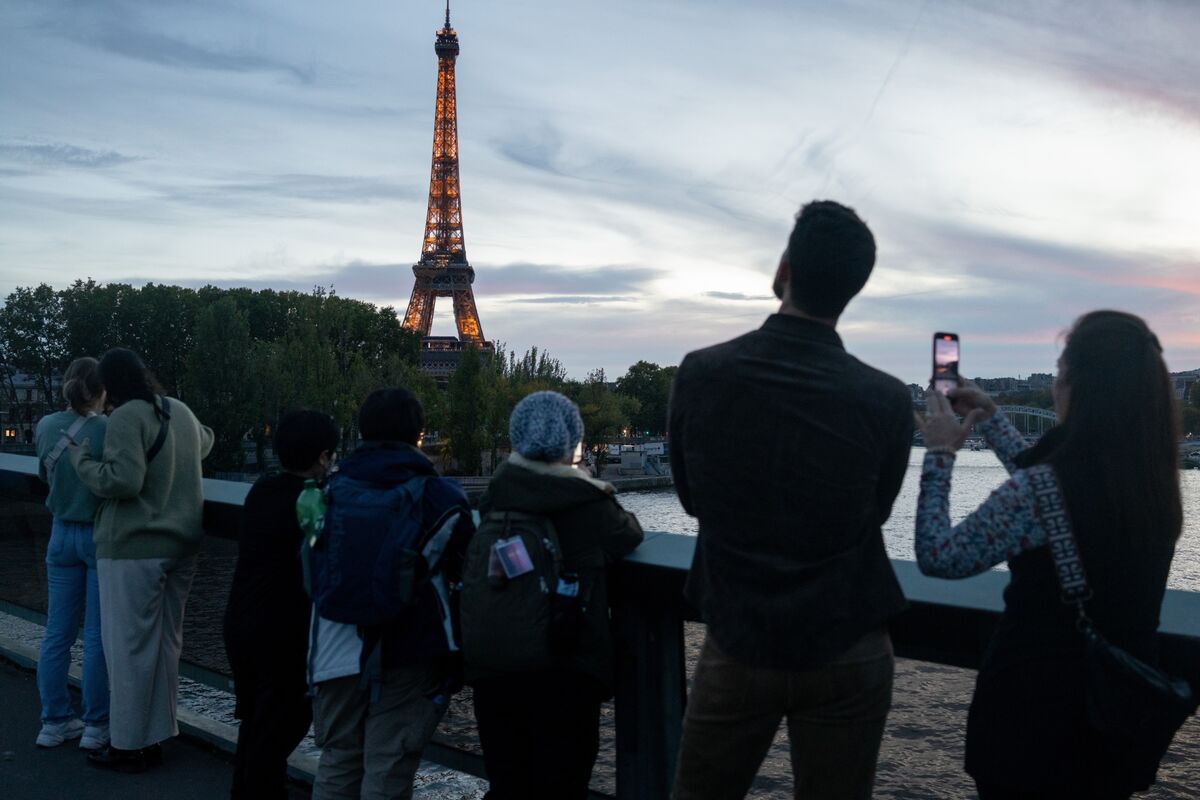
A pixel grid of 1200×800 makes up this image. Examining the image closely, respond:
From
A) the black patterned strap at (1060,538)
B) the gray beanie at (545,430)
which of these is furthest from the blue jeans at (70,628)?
the black patterned strap at (1060,538)

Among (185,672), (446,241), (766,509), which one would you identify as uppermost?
(446,241)

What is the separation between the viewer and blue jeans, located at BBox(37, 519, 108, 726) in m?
4.57

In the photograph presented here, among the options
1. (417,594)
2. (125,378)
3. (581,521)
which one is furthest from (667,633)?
(125,378)

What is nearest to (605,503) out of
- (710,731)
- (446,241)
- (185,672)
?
(710,731)

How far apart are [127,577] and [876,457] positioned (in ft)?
10.4

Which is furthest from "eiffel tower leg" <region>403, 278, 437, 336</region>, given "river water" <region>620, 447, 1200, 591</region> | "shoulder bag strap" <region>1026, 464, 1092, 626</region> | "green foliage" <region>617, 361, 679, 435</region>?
"shoulder bag strap" <region>1026, 464, 1092, 626</region>

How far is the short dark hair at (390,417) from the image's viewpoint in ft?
10.8

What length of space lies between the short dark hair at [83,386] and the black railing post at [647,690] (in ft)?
8.48

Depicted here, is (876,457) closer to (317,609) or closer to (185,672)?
(317,609)

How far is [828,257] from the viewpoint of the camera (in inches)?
85.4

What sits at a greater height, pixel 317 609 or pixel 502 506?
pixel 502 506

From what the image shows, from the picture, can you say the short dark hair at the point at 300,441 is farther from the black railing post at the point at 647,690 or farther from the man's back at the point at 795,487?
the man's back at the point at 795,487

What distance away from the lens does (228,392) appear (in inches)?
2227

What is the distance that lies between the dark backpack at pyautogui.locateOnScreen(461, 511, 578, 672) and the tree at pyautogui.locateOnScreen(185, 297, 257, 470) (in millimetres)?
56176
